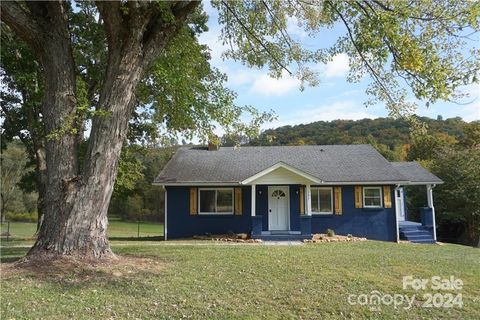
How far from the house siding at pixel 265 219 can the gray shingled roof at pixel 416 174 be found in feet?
7.54

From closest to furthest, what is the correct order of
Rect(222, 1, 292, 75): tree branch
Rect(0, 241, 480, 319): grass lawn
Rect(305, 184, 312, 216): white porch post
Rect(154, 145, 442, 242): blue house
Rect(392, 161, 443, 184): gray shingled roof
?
1. Rect(0, 241, 480, 319): grass lawn
2. Rect(222, 1, 292, 75): tree branch
3. Rect(305, 184, 312, 216): white porch post
4. Rect(154, 145, 442, 242): blue house
5. Rect(392, 161, 443, 184): gray shingled roof

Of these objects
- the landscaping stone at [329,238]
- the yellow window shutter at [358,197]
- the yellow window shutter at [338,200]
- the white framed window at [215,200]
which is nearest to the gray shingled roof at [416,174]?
the yellow window shutter at [358,197]

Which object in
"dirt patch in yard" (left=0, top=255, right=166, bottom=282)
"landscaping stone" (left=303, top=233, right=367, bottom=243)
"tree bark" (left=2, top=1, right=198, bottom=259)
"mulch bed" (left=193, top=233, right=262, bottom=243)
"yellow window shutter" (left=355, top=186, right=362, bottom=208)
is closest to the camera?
"dirt patch in yard" (left=0, top=255, right=166, bottom=282)

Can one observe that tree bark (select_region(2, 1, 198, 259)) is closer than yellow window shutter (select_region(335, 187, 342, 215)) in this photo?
Yes

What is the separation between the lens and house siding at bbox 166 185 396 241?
18.3 metres

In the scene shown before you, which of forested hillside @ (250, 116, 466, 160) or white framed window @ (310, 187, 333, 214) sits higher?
forested hillside @ (250, 116, 466, 160)

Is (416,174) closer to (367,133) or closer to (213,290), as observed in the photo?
(213,290)

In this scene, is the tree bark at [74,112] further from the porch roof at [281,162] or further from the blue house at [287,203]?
the blue house at [287,203]

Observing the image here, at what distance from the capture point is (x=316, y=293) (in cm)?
692

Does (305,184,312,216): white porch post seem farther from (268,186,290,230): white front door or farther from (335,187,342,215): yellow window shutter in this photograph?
(335,187,342,215): yellow window shutter

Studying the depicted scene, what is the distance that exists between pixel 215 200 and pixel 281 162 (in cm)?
363

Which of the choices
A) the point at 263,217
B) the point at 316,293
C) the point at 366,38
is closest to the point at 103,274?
the point at 316,293

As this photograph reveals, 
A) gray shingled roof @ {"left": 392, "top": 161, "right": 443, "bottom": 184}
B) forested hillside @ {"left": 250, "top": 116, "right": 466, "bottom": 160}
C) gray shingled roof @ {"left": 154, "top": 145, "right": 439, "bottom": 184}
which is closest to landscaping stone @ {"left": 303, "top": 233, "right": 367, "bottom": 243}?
gray shingled roof @ {"left": 154, "top": 145, "right": 439, "bottom": 184}

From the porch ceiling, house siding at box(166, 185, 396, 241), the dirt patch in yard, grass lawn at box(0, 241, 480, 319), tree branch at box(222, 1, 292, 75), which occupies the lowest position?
grass lawn at box(0, 241, 480, 319)
